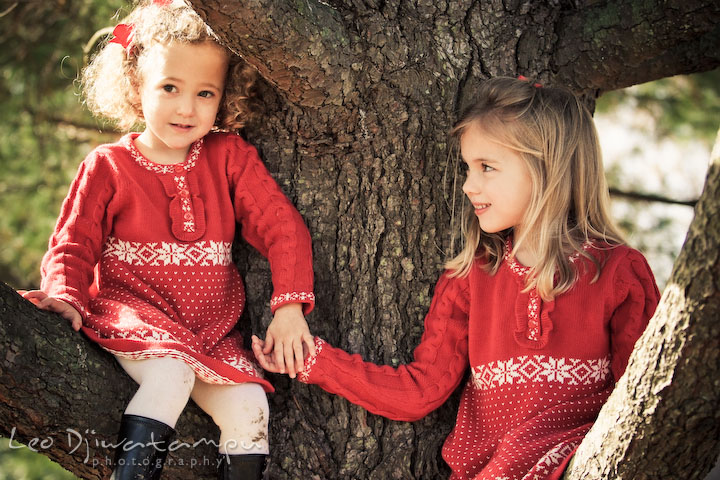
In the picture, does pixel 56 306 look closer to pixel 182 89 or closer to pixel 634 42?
pixel 182 89

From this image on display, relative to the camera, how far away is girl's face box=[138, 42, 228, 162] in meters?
2.44

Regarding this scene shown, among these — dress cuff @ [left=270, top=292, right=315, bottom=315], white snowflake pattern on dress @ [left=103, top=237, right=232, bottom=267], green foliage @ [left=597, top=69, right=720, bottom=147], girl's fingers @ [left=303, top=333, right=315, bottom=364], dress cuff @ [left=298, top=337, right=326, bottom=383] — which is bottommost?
dress cuff @ [left=298, top=337, right=326, bottom=383]

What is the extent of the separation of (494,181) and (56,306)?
1278 mm

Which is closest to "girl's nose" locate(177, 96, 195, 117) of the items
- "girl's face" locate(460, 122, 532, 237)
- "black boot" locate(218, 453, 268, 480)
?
"girl's face" locate(460, 122, 532, 237)

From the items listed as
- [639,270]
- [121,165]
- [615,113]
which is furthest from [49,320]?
[615,113]

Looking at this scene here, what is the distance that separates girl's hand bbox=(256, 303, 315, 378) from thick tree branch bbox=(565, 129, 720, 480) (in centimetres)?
90

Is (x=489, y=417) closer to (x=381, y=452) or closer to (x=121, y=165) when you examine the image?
(x=381, y=452)

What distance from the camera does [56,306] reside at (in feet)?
6.99

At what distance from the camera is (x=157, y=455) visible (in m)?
2.06

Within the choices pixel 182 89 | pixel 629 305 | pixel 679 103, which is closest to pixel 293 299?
pixel 182 89

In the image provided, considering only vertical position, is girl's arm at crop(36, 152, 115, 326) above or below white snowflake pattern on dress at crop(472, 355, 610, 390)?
above

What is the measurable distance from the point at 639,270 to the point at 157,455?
4.68ft

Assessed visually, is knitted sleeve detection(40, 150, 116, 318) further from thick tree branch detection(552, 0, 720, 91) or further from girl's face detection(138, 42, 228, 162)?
thick tree branch detection(552, 0, 720, 91)

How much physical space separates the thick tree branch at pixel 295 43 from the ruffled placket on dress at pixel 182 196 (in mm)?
440
